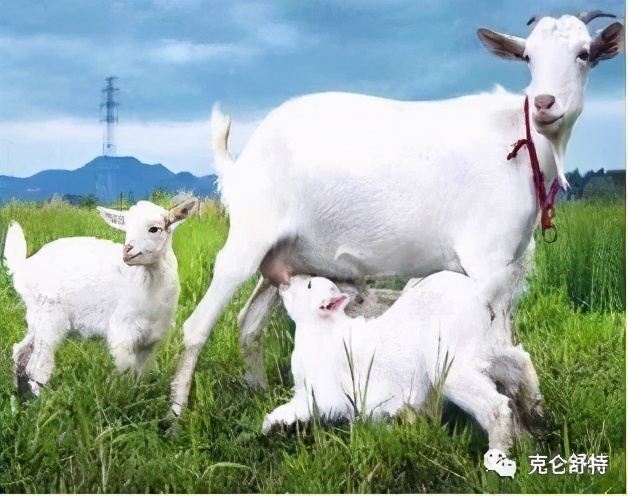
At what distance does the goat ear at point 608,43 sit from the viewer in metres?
2.77

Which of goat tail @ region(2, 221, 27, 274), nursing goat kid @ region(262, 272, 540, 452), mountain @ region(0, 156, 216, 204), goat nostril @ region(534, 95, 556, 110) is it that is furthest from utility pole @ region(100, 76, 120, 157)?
goat nostril @ region(534, 95, 556, 110)

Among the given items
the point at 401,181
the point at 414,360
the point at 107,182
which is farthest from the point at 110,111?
the point at 414,360

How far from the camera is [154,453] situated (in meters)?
2.86

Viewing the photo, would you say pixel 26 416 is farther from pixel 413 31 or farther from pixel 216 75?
pixel 413 31

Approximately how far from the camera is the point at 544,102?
271cm

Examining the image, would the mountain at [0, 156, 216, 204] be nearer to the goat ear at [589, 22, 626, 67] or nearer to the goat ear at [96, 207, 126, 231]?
the goat ear at [96, 207, 126, 231]

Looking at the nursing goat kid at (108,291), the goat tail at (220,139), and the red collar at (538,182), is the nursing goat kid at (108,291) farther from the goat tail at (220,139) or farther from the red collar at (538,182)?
the red collar at (538,182)

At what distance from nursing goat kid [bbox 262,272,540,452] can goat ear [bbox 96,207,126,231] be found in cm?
71

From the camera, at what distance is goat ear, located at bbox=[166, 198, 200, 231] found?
2.94 m

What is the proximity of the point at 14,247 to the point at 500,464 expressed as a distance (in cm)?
180

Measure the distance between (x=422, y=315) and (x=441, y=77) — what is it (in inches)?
32.0

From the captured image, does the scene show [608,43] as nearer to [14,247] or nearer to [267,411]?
[267,411]

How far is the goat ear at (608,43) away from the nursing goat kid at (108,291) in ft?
4.47

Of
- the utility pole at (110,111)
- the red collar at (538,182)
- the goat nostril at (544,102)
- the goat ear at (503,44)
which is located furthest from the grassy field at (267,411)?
the goat ear at (503,44)
